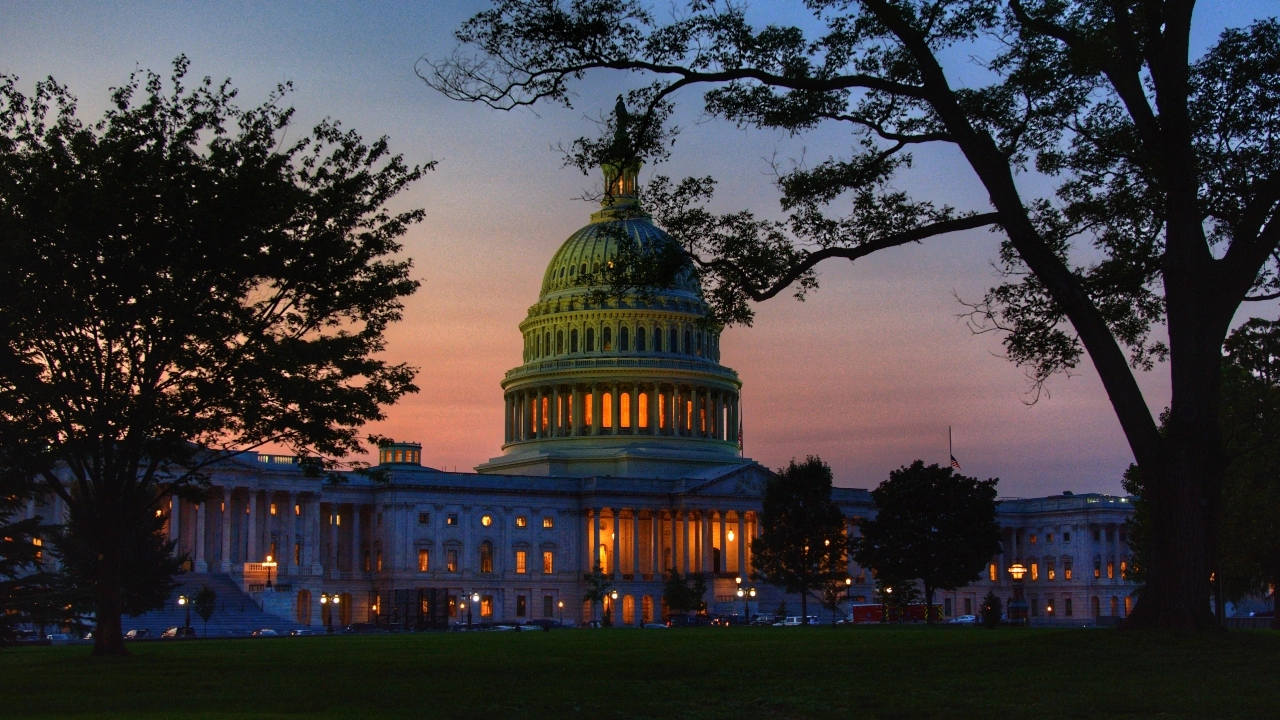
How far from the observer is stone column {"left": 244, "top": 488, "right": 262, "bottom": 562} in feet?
419

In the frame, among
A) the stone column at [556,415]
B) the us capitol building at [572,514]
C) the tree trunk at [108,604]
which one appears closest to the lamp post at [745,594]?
the us capitol building at [572,514]

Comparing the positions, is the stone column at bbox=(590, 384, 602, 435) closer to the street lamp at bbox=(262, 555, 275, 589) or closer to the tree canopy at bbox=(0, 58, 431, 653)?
the street lamp at bbox=(262, 555, 275, 589)

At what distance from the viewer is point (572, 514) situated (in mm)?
151500

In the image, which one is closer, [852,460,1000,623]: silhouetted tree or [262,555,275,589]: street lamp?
[852,460,1000,623]: silhouetted tree

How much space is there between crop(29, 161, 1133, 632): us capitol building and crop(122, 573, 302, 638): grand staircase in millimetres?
388

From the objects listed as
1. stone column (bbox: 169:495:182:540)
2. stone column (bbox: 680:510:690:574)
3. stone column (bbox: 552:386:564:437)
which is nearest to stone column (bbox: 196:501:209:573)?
stone column (bbox: 169:495:182:540)

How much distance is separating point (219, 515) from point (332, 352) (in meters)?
90.0

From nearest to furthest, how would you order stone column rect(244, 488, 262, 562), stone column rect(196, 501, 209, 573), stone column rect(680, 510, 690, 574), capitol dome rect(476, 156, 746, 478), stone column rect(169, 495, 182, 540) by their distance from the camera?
stone column rect(196, 501, 209, 573) → stone column rect(169, 495, 182, 540) → stone column rect(244, 488, 262, 562) → stone column rect(680, 510, 690, 574) → capitol dome rect(476, 156, 746, 478)

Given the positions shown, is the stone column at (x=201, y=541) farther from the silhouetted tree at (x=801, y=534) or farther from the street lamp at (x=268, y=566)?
the silhouetted tree at (x=801, y=534)

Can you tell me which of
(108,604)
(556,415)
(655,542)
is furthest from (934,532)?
(108,604)

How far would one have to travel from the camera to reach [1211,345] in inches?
1197

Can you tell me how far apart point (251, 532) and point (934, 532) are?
55973mm

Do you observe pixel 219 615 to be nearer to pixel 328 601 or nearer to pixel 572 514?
pixel 328 601

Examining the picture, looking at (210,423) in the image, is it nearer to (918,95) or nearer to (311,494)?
(918,95)
